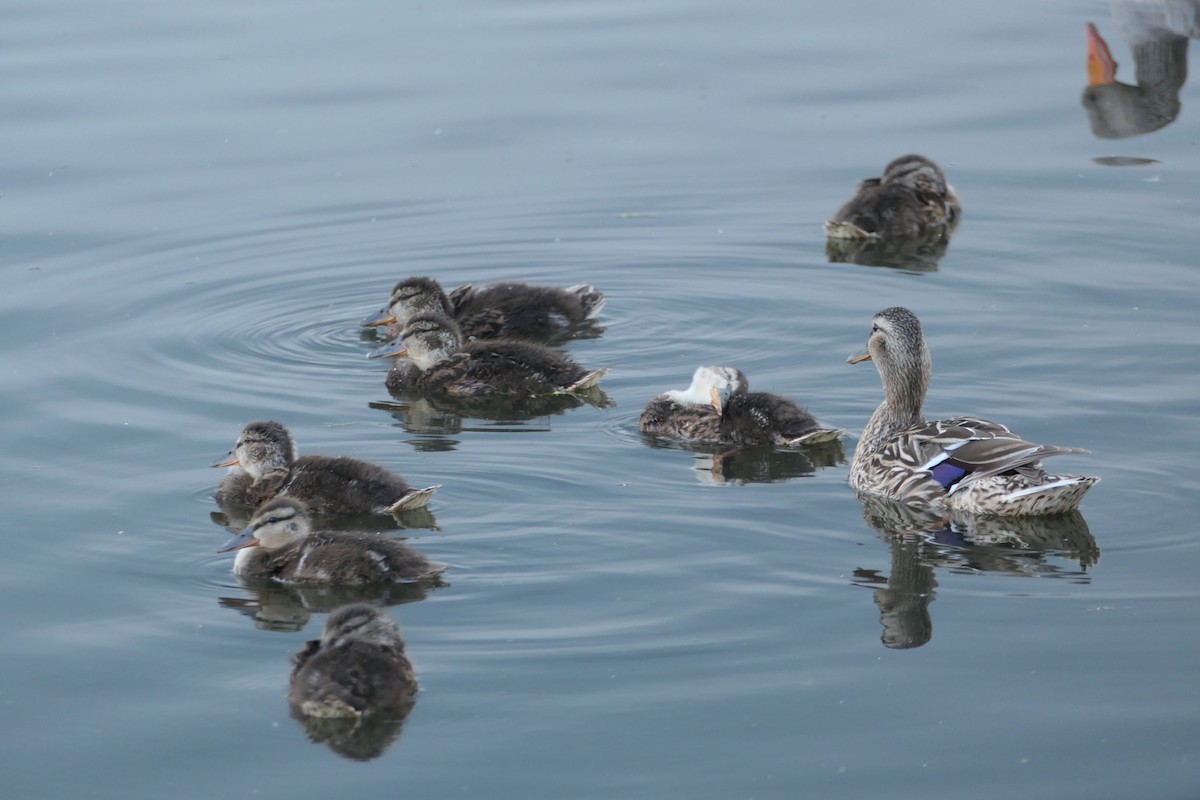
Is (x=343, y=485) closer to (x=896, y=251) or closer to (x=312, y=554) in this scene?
(x=312, y=554)

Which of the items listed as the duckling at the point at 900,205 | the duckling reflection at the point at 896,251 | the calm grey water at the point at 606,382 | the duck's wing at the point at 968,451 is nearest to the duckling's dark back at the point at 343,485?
the calm grey water at the point at 606,382

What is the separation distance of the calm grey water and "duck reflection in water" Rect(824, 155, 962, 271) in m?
0.21

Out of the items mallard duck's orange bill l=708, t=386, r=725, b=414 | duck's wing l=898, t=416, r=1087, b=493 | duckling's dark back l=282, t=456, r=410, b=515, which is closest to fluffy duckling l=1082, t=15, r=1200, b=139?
mallard duck's orange bill l=708, t=386, r=725, b=414

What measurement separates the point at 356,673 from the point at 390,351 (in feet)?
14.4

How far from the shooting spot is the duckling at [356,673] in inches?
239

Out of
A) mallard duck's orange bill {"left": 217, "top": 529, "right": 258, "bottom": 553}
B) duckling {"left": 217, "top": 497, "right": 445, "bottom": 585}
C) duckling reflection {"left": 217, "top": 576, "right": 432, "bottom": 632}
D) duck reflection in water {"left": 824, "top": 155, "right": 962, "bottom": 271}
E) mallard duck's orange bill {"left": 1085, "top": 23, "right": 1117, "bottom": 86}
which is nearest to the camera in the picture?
duckling reflection {"left": 217, "top": 576, "right": 432, "bottom": 632}

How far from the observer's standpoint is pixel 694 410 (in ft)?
29.6

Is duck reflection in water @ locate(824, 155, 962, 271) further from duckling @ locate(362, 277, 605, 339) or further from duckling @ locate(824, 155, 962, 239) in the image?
duckling @ locate(362, 277, 605, 339)

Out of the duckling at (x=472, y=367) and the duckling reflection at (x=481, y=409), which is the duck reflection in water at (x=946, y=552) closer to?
the duckling reflection at (x=481, y=409)

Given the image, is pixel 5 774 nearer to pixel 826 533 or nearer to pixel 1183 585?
pixel 826 533

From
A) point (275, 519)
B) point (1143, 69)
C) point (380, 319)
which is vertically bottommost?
point (275, 519)

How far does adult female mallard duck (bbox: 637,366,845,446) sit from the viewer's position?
29.1 feet

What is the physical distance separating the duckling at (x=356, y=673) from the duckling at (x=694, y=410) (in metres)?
2.97

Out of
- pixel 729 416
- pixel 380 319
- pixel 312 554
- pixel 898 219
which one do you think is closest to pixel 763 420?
pixel 729 416
